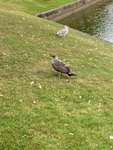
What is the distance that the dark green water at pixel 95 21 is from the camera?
35.5m

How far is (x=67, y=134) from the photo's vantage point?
389 inches

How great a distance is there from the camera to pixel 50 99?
12.1 m

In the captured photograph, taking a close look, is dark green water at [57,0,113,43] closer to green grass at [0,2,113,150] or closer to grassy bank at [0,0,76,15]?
grassy bank at [0,0,76,15]

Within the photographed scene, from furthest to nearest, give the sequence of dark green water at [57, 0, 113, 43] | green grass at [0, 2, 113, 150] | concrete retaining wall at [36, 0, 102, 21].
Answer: concrete retaining wall at [36, 0, 102, 21], dark green water at [57, 0, 113, 43], green grass at [0, 2, 113, 150]

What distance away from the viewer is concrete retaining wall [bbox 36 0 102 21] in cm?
4045

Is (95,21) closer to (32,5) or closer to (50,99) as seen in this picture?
(32,5)

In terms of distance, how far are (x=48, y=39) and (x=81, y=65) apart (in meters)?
4.85

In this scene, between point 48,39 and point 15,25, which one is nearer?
point 48,39

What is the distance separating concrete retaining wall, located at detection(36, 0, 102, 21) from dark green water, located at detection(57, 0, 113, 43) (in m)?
0.81

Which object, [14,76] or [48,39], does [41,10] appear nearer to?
[48,39]

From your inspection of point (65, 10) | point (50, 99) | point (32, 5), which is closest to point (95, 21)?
point (65, 10)

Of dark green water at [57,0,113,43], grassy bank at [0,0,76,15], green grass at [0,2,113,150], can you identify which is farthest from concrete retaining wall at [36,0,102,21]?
green grass at [0,2,113,150]

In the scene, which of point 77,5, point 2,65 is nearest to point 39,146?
point 2,65

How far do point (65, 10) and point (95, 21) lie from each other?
5809 mm
